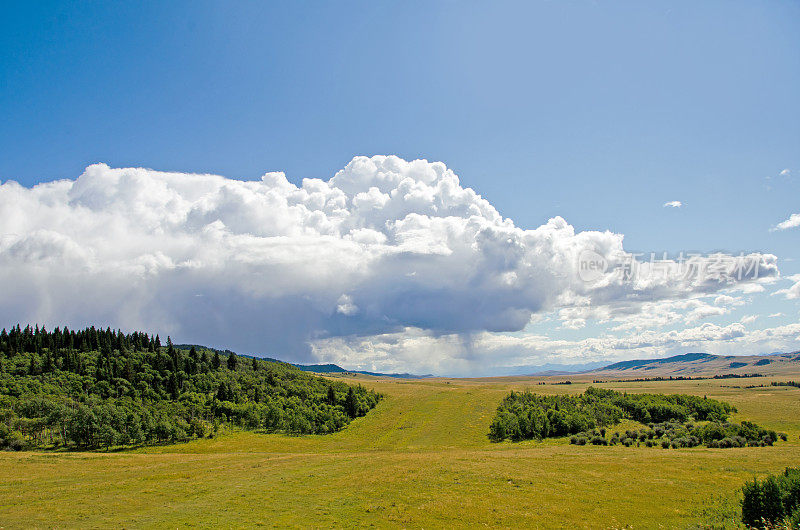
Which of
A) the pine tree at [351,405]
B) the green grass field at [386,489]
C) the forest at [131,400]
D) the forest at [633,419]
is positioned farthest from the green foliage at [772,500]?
the pine tree at [351,405]

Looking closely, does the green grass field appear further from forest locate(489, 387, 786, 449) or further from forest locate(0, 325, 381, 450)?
forest locate(0, 325, 381, 450)

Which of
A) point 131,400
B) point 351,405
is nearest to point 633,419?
point 351,405

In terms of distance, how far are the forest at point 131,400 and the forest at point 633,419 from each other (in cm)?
6604

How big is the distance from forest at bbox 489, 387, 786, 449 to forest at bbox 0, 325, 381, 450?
66.0m

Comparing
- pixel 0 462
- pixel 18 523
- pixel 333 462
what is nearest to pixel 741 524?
pixel 333 462

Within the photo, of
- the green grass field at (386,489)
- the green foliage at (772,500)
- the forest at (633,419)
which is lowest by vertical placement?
the forest at (633,419)

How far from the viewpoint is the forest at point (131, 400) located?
117 m

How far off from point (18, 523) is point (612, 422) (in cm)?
14245

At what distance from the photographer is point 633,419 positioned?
145 m

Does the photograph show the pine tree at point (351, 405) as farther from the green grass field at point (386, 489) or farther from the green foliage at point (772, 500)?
the green foliage at point (772, 500)

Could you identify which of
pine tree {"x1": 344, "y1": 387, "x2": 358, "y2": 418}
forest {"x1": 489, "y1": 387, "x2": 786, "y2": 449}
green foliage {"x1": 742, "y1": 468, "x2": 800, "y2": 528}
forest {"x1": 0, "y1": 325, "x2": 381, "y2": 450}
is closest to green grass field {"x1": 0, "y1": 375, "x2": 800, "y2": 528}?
green foliage {"x1": 742, "y1": 468, "x2": 800, "y2": 528}

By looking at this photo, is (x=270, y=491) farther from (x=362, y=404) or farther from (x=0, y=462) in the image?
(x=362, y=404)

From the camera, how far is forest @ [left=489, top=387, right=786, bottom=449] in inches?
3949

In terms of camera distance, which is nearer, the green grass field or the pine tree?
the green grass field
